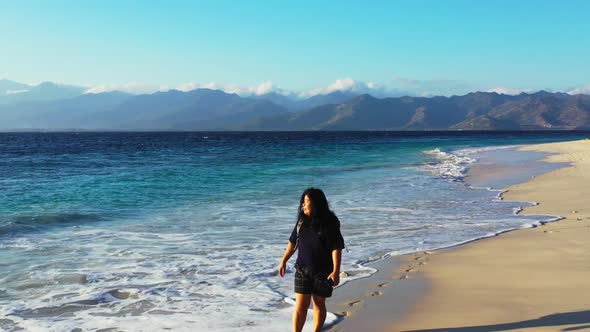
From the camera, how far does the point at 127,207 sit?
60.2 feet

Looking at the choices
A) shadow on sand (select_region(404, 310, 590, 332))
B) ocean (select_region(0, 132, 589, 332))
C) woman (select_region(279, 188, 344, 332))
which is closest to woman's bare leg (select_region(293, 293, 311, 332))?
woman (select_region(279, 188, 344, 332))

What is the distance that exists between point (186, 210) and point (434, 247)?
8.83 m

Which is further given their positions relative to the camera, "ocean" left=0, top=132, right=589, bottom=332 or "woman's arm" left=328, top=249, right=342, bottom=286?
"ocean" left=0, top=132, right=589, bottom=332

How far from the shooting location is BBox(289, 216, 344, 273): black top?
5625 millimetres

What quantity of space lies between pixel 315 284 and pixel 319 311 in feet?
1.20

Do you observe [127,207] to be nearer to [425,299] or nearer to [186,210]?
[186,210]

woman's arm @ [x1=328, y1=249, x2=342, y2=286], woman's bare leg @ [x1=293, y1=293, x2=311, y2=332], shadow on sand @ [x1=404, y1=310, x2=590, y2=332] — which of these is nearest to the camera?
woman's arm @ [x1=328, y1=249, x2=342, y2=286]

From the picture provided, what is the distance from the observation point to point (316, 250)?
5.66 m

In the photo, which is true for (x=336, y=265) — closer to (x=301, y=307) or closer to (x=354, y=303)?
(x=301, y=307)

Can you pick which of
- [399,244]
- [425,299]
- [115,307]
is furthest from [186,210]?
[425,299]

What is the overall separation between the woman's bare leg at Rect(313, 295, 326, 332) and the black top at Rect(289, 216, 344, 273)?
0.32 metres

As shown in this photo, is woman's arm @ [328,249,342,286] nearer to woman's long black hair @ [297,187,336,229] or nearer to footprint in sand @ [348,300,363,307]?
woman's long black hair @ [297,187,336,229]

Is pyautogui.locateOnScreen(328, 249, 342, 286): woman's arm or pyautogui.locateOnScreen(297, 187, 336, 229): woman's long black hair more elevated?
pyautogui.locateOnScreen(297, 187, 336, 229): woman's long black hair

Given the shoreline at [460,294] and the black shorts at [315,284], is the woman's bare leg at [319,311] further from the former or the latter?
the shoreline at [460,294]
